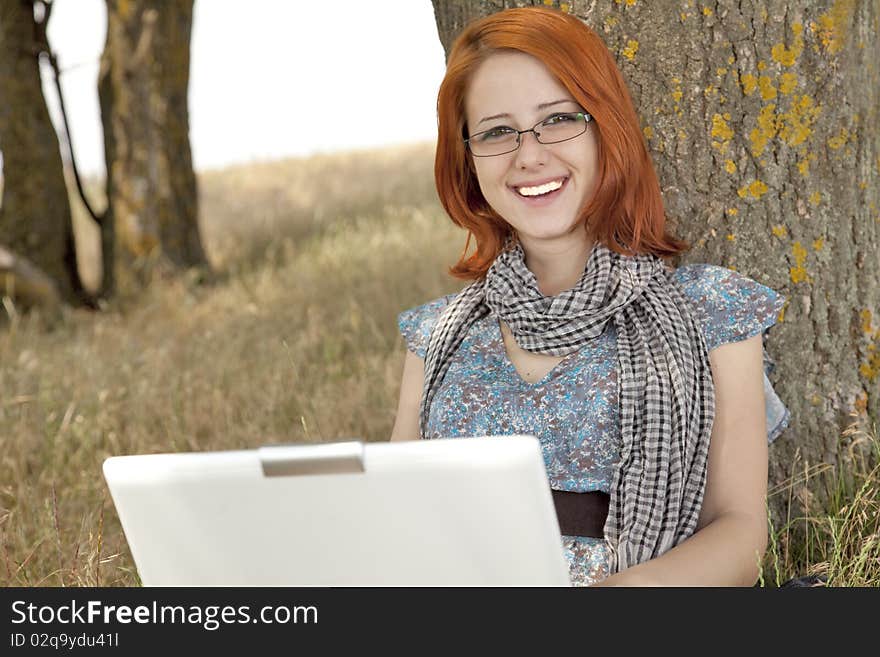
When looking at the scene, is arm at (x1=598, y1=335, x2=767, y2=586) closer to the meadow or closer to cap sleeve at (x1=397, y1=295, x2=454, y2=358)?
the meadow

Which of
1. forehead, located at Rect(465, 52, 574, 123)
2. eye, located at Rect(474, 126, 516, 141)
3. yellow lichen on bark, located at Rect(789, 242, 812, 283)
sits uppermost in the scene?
forehead, located at Rect(465, 52, 574, 123)

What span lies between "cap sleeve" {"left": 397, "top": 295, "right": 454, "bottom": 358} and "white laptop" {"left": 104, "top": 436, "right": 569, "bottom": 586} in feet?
4.18

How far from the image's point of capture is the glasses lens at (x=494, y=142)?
243cm

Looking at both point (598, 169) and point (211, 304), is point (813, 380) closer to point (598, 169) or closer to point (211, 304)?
point (598, 169)

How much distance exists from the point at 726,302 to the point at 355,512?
1.27m

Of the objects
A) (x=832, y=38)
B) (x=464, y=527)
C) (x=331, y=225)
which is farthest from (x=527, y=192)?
(x=331, y=225)

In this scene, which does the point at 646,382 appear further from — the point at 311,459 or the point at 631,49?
the point at 311,459

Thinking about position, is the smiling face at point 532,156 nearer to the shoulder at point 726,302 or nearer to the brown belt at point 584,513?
the shoulder at point 726,302

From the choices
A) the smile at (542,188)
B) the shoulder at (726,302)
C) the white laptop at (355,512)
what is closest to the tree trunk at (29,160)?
the smile at (542,188)

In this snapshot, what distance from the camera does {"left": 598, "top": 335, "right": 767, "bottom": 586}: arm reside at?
2086mm

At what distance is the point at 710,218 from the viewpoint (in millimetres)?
2756

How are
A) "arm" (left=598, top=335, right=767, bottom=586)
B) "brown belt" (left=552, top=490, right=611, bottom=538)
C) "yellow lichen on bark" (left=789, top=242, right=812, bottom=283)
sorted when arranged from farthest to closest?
"yellow lichen on bark" (left=789, top=242, right=812, bottom=283) → "brown belt" (left=552, top=490, right=611, bottom=538) → "arm" (left=598, top=335, right=767, bottom=586)

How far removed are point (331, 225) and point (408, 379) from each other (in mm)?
6090

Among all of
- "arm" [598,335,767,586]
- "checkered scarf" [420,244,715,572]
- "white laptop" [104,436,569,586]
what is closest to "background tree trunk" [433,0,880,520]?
"checkered scarf" [420,244,715,572]
